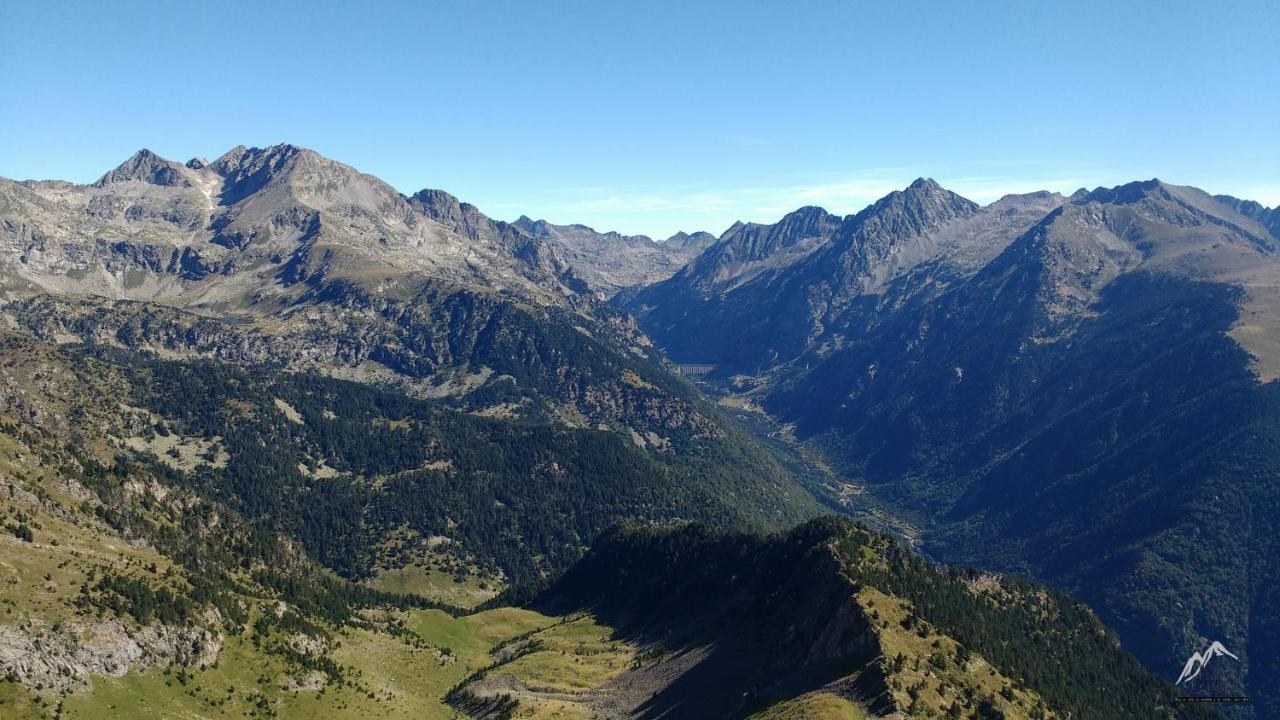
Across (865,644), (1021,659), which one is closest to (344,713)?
(865,644)

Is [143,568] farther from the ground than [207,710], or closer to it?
farther from the ground

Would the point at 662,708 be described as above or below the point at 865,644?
below

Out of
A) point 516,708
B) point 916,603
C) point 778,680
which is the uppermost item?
point 916,603

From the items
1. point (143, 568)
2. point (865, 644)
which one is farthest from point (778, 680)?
point (143, 568)

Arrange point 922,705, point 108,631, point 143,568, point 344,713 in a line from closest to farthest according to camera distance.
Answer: point 922,705 → point 108,631 → point 344,713 → point 143,568

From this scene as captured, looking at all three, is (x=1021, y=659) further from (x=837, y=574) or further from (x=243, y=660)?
A: (x=243, y=660)

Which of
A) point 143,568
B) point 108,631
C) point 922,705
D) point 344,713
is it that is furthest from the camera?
→ point 143,568

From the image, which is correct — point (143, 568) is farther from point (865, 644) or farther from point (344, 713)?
point (865, 644)

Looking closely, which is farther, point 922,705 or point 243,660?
point 243,660

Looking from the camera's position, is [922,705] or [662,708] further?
[662,708]
